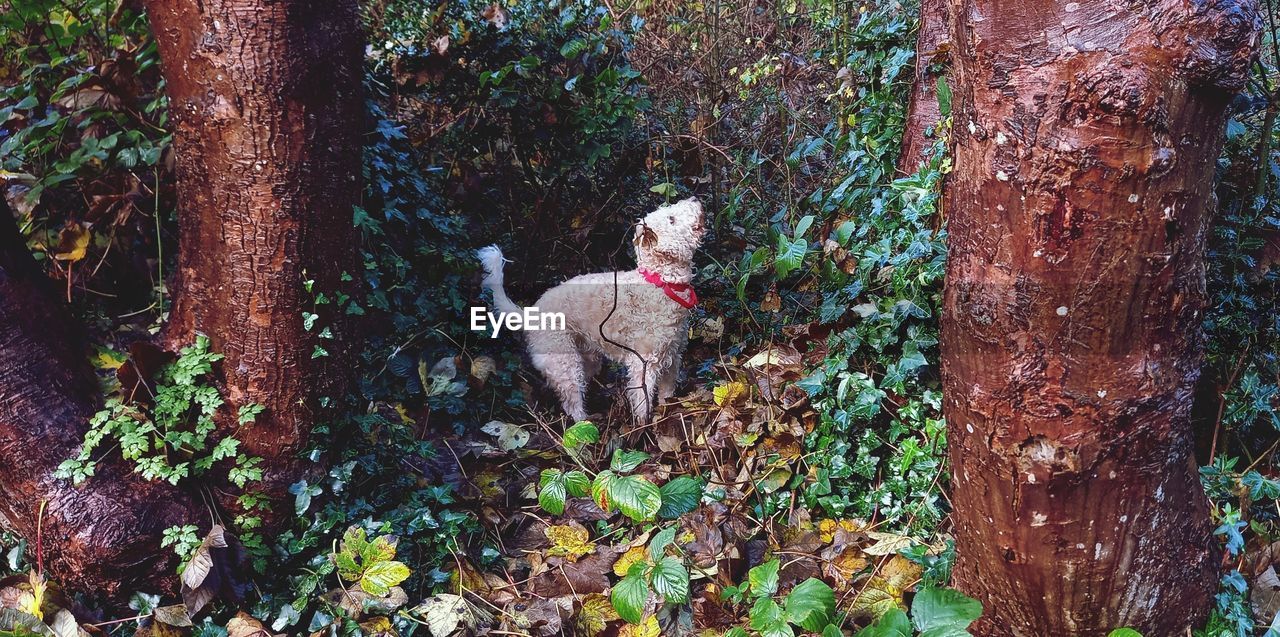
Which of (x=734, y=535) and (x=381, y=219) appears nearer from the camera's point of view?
(x=734, y=535)

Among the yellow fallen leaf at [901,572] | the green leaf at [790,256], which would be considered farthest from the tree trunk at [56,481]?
the green leaf at [790,256]

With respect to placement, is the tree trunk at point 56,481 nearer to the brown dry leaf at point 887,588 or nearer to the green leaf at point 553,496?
the green leaf at point 553,496

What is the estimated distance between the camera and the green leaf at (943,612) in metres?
1.84

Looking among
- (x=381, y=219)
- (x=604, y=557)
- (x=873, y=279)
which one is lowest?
(x=604, y=557)

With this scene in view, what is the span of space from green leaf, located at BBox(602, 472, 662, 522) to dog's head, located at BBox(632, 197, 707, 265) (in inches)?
53.7

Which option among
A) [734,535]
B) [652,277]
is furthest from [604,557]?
[652,277]

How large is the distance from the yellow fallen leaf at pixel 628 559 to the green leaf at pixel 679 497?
422 mm

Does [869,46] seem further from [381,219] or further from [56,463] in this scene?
[56,463]

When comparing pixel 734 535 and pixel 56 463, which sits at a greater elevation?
pixel 56 463

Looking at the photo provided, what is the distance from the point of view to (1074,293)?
5.48ft

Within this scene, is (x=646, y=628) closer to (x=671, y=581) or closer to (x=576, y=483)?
(x=671, y=581)

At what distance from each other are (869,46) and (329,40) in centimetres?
244

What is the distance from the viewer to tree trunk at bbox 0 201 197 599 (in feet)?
7.48

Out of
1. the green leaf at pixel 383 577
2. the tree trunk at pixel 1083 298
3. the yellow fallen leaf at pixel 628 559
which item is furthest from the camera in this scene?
the yellow fallen leaf at pixel 628 559
